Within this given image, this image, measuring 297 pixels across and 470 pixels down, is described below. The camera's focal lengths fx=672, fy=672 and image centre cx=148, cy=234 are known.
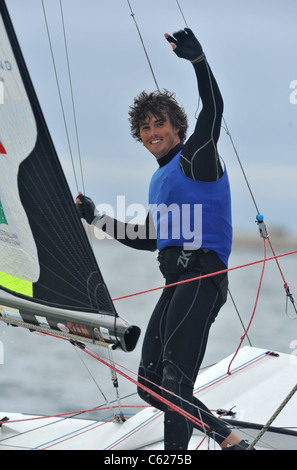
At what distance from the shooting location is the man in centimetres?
155

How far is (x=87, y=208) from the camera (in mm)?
1929

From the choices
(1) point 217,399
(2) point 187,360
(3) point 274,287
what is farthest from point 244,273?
(2) point 187,360

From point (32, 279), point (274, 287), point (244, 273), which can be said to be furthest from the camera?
point (244, 273)

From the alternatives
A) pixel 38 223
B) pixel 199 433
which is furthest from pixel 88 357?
pixel 38 223

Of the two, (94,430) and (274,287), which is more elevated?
(274,287)

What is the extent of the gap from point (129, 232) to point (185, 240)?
378 mm

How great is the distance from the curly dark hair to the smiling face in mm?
12

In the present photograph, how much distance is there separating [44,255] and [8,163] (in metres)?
0.22

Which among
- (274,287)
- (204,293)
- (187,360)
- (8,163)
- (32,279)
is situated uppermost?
(274,287)

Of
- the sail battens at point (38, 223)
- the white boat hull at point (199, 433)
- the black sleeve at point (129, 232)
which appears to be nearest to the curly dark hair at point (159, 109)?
the black sleeve at point (129, 232)

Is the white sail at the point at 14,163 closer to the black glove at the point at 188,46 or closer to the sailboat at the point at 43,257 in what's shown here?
the sailboat at the point at 43,257

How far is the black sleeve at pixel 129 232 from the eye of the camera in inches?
77.2
